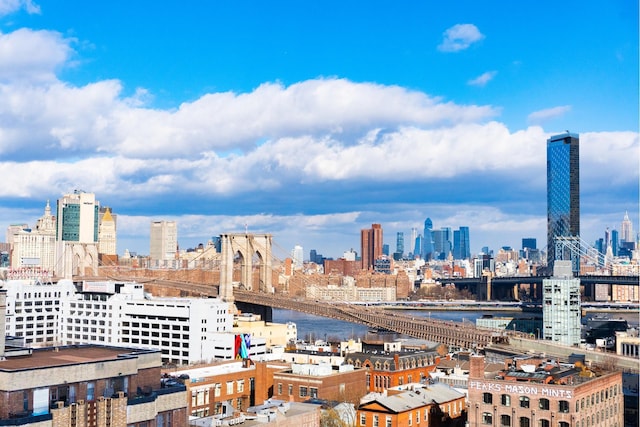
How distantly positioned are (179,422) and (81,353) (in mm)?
2656

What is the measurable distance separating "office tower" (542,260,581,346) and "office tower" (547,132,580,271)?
132m

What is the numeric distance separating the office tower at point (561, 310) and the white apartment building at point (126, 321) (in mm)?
19799

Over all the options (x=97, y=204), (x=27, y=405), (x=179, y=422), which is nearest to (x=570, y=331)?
(x=179, y=422)

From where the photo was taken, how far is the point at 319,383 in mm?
29703

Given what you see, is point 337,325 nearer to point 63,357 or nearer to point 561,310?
point 561,310

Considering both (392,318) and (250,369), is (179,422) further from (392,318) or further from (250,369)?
(392,318)

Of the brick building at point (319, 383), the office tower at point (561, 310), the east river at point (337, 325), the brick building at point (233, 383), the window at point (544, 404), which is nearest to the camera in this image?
the window at point (544, 404)

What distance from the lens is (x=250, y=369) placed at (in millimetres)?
32875

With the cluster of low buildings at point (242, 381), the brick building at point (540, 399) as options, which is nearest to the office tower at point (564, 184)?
the cluster of low buildings at point (242, 381)

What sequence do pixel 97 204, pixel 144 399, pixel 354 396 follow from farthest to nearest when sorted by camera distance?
pixel 97 204
pixel 354 396
pixel 144 399

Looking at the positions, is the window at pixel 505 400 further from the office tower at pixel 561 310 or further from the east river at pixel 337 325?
the east river at pixel 337 325

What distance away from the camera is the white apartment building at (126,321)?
46.1 metres

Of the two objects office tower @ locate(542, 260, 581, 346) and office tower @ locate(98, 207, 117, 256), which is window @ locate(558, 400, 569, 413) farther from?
office tower @ locate(98, 207, 117, 256)

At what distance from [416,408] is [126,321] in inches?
1135
